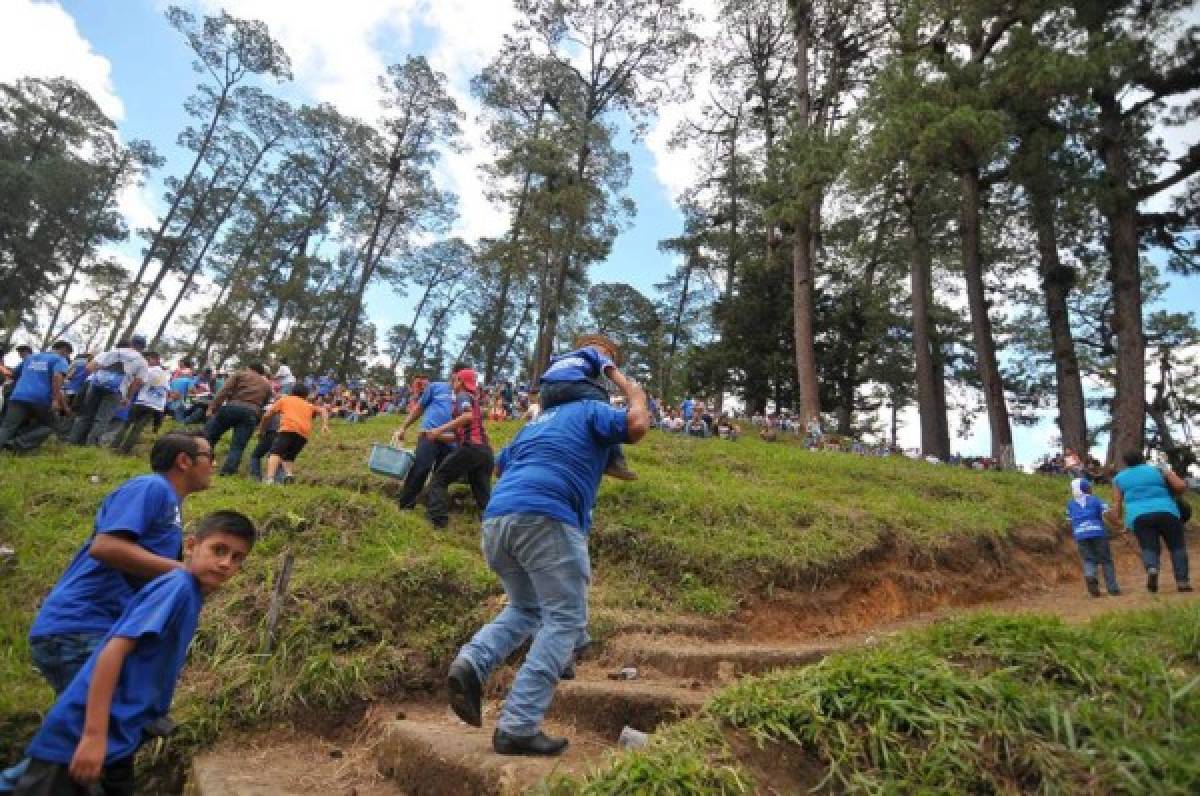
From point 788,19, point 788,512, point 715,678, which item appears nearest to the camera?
point 715,678

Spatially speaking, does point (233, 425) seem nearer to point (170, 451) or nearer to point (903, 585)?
point (170, 451)

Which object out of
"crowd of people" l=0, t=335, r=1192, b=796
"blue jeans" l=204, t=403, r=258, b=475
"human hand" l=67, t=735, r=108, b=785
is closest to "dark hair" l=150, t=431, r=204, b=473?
"crowd of people" l=0, t=335, r=1192, b=796

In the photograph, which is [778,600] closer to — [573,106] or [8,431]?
[8,431]

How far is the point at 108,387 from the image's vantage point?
952cm

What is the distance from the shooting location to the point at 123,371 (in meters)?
9.45

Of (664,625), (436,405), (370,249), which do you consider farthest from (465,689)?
(370,249)

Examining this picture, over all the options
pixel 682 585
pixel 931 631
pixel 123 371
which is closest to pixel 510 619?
pixel 931 631

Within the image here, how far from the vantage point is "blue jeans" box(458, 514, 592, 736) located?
2.96m

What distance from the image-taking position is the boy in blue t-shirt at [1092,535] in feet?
26.3

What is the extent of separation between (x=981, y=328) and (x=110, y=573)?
18225 millimetres

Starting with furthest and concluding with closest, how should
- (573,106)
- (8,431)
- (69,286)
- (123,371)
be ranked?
1. (69,286)
2. (573,106)
3. (123,371)
4. (8,431)

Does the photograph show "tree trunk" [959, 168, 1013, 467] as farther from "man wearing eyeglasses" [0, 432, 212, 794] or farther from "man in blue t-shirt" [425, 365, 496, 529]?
"man wearing eyeglasses" [0, 432, 212, 794]

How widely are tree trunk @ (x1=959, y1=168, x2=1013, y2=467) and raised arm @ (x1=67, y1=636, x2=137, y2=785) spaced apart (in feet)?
59.7

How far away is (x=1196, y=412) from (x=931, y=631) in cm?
3923
